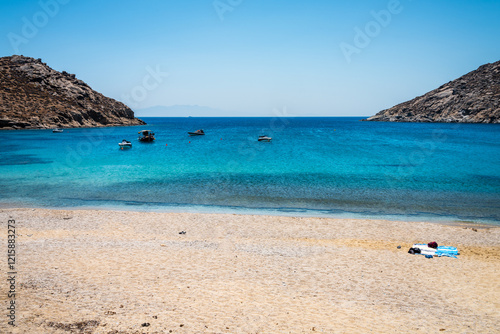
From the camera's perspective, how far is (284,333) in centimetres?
797

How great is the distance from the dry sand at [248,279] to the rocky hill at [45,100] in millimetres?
85107

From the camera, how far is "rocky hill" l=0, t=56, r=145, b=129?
85.4 m

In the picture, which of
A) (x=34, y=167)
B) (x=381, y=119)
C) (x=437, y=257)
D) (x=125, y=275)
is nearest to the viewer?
(x=125, y=275)

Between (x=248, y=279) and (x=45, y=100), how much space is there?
344 ft

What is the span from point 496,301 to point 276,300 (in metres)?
6.95

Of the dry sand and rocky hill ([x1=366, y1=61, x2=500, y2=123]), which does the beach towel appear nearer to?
the dry sand

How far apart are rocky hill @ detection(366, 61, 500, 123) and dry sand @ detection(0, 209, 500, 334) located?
462 feet

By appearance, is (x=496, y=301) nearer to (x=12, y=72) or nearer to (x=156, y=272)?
(x=156, y=272)

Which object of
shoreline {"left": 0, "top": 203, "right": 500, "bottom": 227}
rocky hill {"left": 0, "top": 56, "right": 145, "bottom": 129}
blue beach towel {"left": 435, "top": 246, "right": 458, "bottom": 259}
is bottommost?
shoreline {"left": 0, "top": 203, "right": 500, "bottom": 227}

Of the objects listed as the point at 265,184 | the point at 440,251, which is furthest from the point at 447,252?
the point at 265,184


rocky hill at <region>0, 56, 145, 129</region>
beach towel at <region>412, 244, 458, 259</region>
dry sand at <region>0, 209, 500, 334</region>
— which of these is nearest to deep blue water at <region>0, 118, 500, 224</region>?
dry sand at <region>0, 209, 500, 334</region>

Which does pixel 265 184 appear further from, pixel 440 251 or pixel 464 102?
pixel 464 102

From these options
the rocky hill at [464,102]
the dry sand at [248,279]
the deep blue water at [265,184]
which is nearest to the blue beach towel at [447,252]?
the dry sand at [248,279]

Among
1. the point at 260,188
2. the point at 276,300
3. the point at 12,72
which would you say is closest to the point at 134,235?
the point at 276,300
